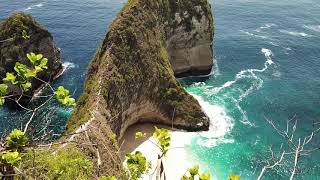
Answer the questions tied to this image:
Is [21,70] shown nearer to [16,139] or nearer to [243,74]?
[16,139]

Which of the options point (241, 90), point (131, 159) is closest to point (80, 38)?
point (241, 90)

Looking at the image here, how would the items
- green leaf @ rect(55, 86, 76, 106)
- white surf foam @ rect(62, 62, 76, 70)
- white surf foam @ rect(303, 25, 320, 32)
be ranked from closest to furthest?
green leaf @ rect(55, 86, 76, 106)
white surf foam @ rect(62, 62, 76, 70)
white surf foam @ rect(303, 25, 320, 32)

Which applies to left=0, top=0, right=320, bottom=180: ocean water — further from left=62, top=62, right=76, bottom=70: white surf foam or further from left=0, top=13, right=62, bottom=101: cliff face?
left=0, top=13, right=62, bottom=101: cliff face

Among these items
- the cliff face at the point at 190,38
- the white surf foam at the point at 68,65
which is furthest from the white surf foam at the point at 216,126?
the white surf foam at the point at 68,65

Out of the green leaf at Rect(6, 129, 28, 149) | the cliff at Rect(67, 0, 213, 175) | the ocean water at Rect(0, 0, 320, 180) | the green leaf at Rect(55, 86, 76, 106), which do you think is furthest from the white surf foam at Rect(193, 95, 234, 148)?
the green leaf at Rect(55, 86, 76, 106)

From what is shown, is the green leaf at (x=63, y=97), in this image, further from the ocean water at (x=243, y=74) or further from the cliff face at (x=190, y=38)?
the cliff face at (x=190, y=38)

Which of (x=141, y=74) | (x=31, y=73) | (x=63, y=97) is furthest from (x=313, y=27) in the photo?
(x=31, y=73)

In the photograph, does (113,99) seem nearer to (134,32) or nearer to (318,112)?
(134,32)
